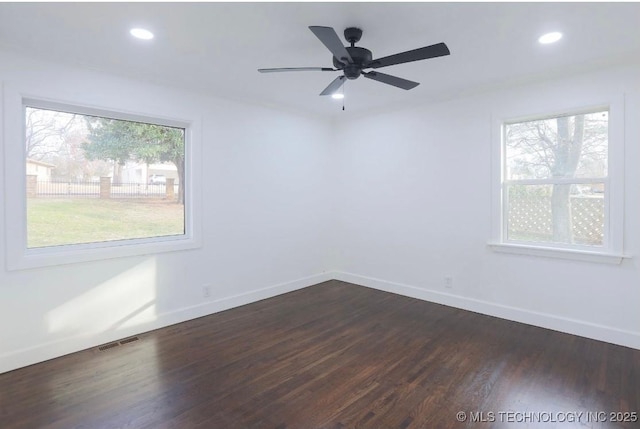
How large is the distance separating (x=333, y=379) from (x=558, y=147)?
3.10 metres

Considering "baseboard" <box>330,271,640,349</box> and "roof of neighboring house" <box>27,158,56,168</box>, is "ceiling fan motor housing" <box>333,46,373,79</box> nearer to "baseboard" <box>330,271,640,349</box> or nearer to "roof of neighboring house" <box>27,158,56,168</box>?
"roof of neighboring house" <box>27,158,56,168</box>

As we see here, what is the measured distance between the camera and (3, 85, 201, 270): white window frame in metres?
2.76

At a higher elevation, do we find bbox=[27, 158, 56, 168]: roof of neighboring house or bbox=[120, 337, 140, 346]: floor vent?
bbox=[27, 158, 56, 168]: roof of neighboring house

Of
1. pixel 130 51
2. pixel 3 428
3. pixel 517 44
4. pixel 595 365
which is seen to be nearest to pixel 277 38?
pixel 130 51

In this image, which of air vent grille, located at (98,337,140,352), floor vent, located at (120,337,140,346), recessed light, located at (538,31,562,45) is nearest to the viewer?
recessed light, located at (538,31,562,45)

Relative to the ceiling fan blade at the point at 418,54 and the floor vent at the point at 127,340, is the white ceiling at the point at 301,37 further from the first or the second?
the floor vent at the point at 127,340

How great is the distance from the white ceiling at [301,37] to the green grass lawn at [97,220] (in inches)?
48.7

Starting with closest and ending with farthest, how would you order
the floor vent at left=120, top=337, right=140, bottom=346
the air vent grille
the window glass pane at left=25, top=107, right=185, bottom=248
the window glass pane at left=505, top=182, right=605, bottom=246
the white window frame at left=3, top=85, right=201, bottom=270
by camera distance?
the white window frame at left=3, top=85, right=201, bottom=270
the window glass pane at left=25, top=107, right=185, bottom=248
the air vent grille
the floor vent at left=120, top=337, right=140, bottom=346
the window glass pane at left=505, top=182, right=605, bottom=246

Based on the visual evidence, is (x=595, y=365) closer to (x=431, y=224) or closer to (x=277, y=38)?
(x=431, y=224)

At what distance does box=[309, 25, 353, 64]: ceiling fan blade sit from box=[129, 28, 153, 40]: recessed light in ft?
4.19

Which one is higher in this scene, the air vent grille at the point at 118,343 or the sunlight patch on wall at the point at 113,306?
the sunlight patch on wall at the point at 113,306

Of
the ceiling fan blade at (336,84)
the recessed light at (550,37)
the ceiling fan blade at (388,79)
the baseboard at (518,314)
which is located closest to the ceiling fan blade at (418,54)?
the ceiling fan blade at (388,79)

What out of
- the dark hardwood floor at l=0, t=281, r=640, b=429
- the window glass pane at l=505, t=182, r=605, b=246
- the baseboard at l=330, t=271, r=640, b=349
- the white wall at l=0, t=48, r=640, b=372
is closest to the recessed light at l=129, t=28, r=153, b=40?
the white wall at l=0, t=48, r=640, b=372

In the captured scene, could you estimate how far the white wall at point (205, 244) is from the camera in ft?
9.51
